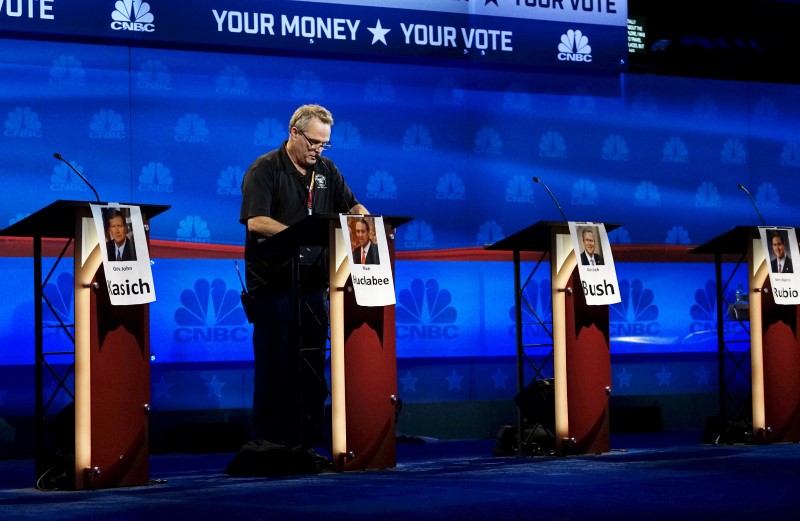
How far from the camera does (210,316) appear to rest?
24.6 feet

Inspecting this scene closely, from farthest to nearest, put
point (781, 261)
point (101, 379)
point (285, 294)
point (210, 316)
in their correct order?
point (210, 316), point (781, 261), point (285, 294), point (101, 379)

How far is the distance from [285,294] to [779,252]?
2.76 metres

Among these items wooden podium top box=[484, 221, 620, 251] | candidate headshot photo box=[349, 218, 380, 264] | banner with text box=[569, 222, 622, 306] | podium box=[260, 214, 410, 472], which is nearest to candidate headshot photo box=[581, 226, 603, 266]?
banner with text box=[569, 222, 622, 306]

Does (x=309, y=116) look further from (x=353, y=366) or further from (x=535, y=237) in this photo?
(x=535, y=237)

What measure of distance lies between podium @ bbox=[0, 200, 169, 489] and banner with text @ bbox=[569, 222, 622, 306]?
2.25m

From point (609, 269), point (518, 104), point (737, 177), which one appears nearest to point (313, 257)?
point (609, 269)

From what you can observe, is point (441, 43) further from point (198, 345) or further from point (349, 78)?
point (198, 345)

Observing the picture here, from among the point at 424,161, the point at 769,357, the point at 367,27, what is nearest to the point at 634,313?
the point at 424,161

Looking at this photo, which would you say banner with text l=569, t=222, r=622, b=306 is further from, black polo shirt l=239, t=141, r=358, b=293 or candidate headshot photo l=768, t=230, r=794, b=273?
black polo shirt l=239, t=141, r=358, b=293

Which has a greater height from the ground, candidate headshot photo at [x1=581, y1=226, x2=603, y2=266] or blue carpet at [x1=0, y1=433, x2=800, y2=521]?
candidate headshot photo at [x1=581, y1=226, x2=603, y2=266]

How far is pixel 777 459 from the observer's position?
5.25m

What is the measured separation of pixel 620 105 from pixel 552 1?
92 cm

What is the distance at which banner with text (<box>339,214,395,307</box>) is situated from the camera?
16.9 feet

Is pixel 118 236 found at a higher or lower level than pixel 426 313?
higher
